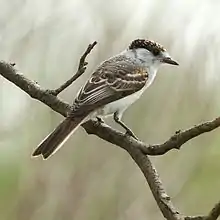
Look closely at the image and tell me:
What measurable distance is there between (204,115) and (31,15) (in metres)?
0.54

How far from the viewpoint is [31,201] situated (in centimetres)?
169

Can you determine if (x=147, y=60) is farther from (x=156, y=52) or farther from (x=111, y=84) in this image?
(x=111, y=84)

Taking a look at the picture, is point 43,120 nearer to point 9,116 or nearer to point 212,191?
point 9,116

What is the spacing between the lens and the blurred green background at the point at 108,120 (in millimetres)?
1599

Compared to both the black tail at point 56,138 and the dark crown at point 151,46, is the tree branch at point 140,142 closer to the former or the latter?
the black tail at point 56,138

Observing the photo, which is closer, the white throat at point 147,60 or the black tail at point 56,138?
the black tail at point 56,138

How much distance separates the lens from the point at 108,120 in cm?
165

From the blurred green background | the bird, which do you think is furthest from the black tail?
the blurred green background

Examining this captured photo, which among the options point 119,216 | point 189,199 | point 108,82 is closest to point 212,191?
point 189,199

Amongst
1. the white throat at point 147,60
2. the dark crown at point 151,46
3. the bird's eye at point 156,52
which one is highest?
the dark crown at point 151,46

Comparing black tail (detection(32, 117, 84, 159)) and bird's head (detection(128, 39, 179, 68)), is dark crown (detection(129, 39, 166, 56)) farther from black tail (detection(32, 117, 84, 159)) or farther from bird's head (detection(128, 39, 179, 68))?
black tail (detection(32, 117, 84, 159))

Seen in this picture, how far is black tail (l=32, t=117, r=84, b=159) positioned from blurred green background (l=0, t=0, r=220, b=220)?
1.98ft

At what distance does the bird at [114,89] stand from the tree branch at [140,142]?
0.10 ft

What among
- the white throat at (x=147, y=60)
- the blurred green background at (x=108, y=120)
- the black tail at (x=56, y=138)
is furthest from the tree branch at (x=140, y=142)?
the blurred green background at (x=108, y=120)
